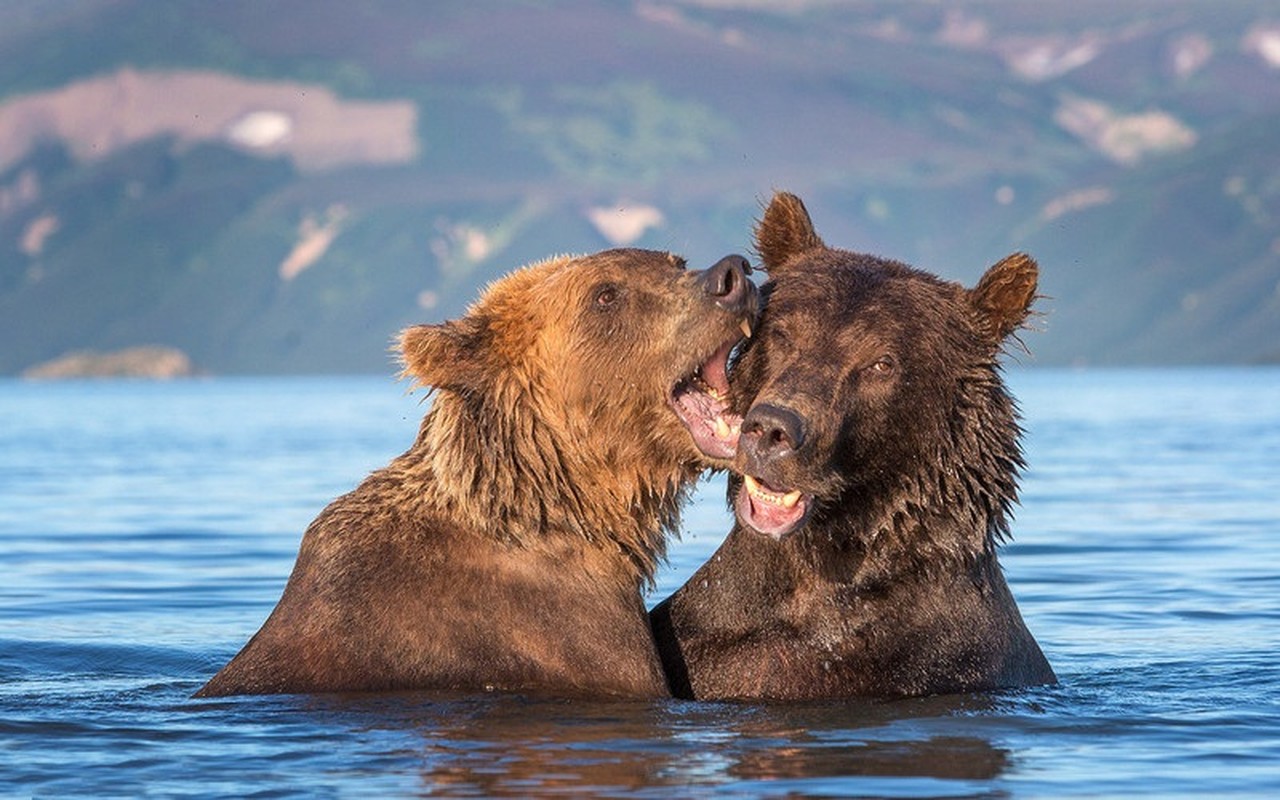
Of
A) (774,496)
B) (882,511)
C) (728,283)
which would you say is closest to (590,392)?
(728,283)

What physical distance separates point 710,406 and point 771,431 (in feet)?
2.92

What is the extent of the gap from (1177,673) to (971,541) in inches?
108

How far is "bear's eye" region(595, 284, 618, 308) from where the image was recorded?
10.0m

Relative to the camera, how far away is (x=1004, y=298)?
405 inches

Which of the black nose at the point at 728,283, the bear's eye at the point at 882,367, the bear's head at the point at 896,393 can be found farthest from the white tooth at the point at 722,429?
the bear's eye at the point at 882,367

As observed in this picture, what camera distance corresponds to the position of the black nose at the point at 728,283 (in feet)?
31.7

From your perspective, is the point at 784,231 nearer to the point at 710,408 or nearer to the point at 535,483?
the point at 710,408

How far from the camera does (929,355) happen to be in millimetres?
10016

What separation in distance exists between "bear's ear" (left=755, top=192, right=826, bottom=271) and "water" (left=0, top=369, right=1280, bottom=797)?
2.41 m

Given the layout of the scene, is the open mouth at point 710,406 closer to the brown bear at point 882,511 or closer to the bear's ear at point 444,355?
the brown bear at point 882,511

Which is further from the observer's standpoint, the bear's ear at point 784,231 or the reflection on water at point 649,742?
the bear's ear at point 784,231

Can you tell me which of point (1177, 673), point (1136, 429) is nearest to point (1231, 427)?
point (1136, 429)

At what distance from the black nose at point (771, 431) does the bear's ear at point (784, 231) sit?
5.88 ft

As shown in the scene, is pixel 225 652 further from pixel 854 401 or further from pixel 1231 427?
pixel 1231 427
